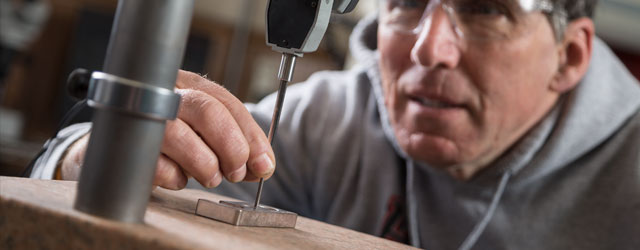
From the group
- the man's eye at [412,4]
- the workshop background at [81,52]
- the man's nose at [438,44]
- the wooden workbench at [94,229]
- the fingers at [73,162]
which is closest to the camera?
the wooden workbench at [94,229]

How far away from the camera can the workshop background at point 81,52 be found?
2926 millimetres

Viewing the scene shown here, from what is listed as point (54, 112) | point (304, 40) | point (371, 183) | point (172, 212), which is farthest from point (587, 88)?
point (54, 112)

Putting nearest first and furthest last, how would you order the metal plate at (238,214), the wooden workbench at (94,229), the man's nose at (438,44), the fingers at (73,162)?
the wooden workbench at (94,229) → the metal plate at (238,214) → the fingers at (73,162) → the man's nose at (438,44)

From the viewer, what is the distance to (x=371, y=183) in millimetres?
1231

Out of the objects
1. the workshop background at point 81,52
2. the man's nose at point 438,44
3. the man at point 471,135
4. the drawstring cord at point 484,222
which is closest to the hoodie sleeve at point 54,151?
the man at point 471,135

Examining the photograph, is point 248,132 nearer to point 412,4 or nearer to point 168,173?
point 168,173

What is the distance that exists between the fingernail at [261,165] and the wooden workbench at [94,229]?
86 mm

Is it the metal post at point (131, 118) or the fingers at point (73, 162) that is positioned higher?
the metal post at point (131, 118)

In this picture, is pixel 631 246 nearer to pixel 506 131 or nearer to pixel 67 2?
pixel 506 131

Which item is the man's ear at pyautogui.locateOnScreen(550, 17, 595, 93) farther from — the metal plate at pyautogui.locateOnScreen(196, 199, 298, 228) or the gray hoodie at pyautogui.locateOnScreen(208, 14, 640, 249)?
the metal plate at pyautogui.locateOnScreen(196, 199, 298, 228)

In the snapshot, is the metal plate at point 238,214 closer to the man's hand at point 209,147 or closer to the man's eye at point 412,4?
the man's hand at point 209,147

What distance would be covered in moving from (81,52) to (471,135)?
2770 millimetres

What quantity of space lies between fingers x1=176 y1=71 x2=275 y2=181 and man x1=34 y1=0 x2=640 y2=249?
0.23m

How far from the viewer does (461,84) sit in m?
0.97
